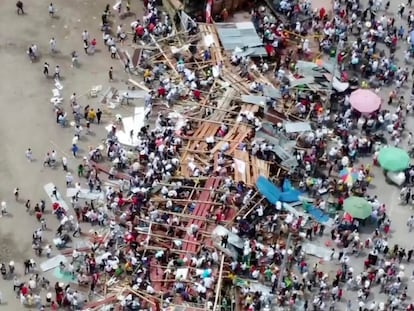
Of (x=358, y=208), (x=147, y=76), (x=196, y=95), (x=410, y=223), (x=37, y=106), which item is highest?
(x=147, y=76)

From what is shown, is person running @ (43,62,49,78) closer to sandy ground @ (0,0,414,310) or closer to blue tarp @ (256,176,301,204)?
sandy ground @ (0,0,414,310)

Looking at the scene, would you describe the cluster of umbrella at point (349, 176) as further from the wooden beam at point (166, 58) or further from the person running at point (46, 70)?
the person running at point (46, 70)

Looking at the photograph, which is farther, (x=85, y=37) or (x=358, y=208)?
(x=85, y=37)

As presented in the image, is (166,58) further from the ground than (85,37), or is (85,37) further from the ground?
(85,37)

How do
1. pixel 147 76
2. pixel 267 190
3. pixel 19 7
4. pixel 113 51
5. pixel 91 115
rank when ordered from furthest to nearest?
Answer: pixel 19 7
pixel 113 51
pixel 147 76
pixel 91 115
pixel 267 190

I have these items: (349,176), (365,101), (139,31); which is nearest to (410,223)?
(349,176)

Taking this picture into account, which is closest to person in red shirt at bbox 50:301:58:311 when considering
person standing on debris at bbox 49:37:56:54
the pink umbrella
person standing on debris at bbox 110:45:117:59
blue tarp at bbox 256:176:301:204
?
blue tarp at bbox 256:176:301:204

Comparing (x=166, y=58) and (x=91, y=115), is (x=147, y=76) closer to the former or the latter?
(x=166, y=58)
